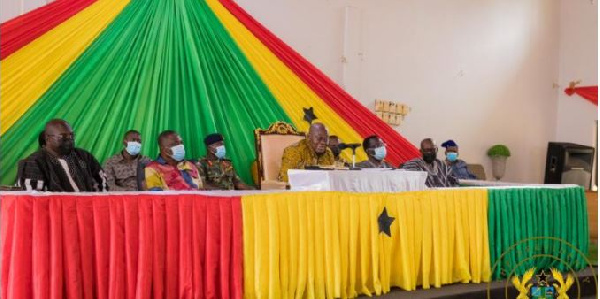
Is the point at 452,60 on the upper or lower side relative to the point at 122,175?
upper

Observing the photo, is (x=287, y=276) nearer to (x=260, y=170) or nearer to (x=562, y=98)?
(x=260, y=170)

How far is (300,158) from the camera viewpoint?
479 cm

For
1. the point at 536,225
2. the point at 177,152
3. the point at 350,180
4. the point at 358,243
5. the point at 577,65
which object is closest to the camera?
the point at 358,243

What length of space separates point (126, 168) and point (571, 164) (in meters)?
7.35

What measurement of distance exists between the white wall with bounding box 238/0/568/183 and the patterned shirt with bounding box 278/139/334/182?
2.10m

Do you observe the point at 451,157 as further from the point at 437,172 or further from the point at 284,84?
the point at 284,84

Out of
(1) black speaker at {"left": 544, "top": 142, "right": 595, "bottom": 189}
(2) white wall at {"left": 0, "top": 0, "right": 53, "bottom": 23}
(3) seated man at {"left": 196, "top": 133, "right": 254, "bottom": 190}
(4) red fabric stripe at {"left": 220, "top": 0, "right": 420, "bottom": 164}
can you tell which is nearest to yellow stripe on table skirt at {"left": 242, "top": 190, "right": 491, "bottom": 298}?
(3) seated man at {"left": 196, "top": 133, "right": 254, "bottom": 190}

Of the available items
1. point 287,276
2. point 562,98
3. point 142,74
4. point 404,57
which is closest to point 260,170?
point 142,74

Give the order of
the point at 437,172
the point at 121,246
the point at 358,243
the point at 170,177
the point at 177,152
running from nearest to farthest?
the point at 121,246
the point at 358,243
the point at 170,177
the point at 177,152
the point at 437,172

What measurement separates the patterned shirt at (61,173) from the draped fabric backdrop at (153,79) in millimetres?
873

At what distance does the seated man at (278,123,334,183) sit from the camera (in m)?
4.75

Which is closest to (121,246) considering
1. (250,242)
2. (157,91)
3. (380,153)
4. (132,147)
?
(250,242)

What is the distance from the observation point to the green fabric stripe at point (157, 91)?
182 inches

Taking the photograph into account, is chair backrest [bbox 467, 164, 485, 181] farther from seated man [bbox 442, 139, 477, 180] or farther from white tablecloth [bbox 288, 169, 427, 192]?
white tablecloth [bbox 288, 169, 427, 192]
